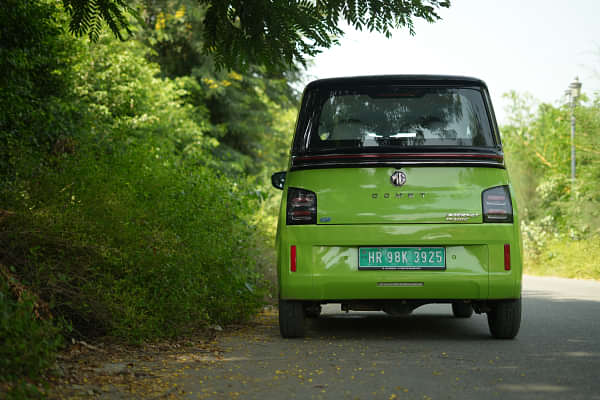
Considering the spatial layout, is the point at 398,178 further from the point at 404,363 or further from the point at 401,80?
the point at 404,363

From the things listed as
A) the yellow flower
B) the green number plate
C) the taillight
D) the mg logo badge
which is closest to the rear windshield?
the mg logo badge

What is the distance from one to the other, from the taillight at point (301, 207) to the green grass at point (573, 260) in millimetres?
17668

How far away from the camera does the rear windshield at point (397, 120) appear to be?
6645 millimetres

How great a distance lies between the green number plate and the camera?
6387 mm

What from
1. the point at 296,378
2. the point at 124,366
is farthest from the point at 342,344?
the point at 124,366

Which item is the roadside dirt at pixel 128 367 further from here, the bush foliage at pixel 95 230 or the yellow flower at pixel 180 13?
the yellow flower at pixel 180 13

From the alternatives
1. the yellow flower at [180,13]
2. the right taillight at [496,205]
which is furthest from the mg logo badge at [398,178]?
the yellow flower at [180,13]

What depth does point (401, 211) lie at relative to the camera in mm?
6422

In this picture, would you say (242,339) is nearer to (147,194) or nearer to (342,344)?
(342,344)

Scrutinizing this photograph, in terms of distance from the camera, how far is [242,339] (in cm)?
691

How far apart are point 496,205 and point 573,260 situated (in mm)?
19364

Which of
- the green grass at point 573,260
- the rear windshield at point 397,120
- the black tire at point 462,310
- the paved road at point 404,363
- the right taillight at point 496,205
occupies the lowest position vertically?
the green grass at point 573,260

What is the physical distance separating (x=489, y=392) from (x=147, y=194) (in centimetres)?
423

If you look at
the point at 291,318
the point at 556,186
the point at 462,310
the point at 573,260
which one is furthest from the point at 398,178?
the point at 556,186
